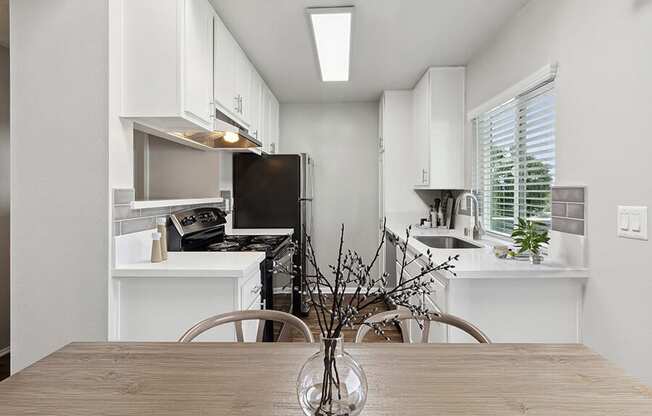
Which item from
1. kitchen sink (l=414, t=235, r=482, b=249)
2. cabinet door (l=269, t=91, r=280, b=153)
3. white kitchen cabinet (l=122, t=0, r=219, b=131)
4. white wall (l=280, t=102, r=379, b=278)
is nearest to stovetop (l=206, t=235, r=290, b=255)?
white kitchen cabinet (l=122, t=0, r=219, b=131)

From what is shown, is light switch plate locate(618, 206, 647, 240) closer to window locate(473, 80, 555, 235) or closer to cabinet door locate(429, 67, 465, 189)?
window locate(473, 80, 555, 235)

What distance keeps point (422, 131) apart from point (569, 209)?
2.02 metres

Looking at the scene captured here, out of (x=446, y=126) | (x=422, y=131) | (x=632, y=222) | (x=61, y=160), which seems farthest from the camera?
(x=422, y=131)

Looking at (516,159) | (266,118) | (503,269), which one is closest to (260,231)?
(266,118)

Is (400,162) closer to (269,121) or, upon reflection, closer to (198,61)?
(269,121)

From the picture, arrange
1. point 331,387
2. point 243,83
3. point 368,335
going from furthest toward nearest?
1. point 368,335
2. point 243,83
3. point 331,387

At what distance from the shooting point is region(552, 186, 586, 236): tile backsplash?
1.92 m

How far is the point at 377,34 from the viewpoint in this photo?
2.90m

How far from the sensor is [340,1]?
2.40 m

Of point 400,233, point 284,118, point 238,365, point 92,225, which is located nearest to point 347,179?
point 284,118

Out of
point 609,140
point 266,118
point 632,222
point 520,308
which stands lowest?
point 520,308

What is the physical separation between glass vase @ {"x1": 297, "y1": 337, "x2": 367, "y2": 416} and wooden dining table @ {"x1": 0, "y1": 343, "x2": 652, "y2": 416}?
0.30 ft

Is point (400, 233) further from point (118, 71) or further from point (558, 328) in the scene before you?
point (118, 71)

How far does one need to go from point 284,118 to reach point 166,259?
325 centimetres
